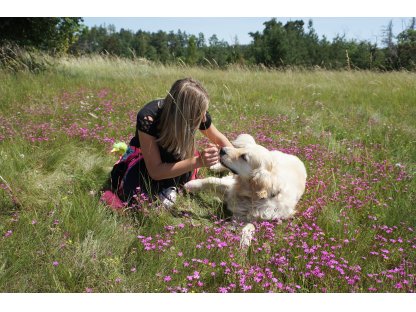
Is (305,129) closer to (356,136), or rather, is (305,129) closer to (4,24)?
(356,136)

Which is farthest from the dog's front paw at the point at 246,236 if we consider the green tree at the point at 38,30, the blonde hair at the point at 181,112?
the green tree at the point at 38,30

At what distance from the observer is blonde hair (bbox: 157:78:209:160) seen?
3611 millimetres

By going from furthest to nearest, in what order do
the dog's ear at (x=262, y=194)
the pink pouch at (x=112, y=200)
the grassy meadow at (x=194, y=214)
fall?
1. the dog's ear at (x=262, y=194)
2. the pink pouch at (x=112, y=200)
3. the grassy meadow at (x=194, y=214)

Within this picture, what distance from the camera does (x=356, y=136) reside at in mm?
5875

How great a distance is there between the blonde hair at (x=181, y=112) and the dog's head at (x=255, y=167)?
1.49 feet

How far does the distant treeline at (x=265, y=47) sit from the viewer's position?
1031 cm

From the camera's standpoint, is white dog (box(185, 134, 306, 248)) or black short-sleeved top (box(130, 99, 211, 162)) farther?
black short-sleeved top (box(130, 99, 211, 162))

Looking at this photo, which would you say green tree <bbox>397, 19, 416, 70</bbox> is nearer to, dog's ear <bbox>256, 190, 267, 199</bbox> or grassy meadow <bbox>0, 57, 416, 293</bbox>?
grassy meadow <bbox>0, 57, 416, 293</bbox>

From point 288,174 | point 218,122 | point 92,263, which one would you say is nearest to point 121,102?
point 218,122

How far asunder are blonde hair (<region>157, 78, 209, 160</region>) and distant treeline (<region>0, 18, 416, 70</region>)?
15.7 feet

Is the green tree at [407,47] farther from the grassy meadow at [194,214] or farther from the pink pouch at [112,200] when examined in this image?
the pink pouch at [112,200]

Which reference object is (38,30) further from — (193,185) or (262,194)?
(262,194)

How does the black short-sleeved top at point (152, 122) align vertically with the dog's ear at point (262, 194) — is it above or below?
above

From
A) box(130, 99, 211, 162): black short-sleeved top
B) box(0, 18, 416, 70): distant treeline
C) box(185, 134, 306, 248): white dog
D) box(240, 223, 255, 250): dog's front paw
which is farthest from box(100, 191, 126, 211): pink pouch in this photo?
box(0, 18, 416, 70): distant treeline
